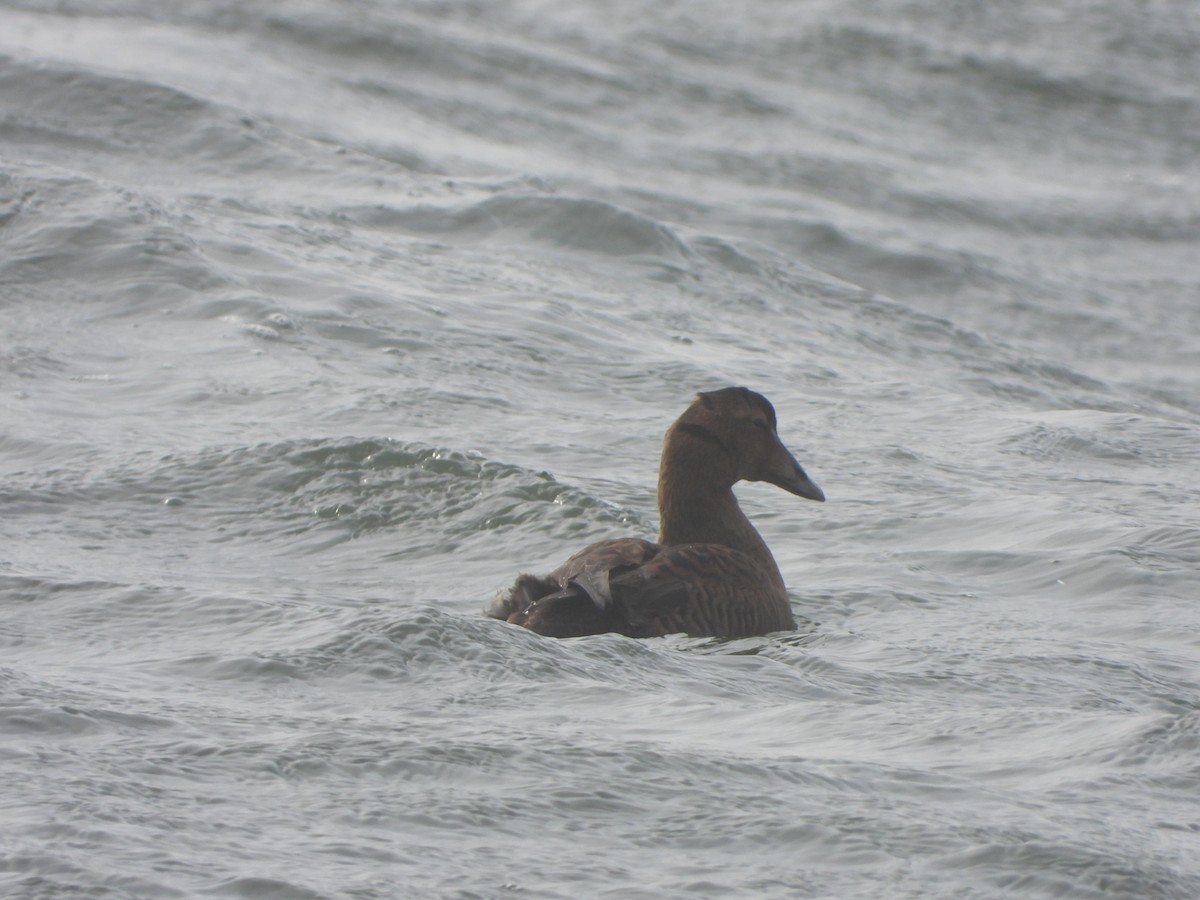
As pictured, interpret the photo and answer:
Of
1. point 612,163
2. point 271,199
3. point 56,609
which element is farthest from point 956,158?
point 56,609

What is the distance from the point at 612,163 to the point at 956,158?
415 cm

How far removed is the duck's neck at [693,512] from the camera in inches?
287

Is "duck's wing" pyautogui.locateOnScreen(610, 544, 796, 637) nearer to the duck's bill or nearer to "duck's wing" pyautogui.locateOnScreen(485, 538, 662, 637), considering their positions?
"duck's wing" pyautogui.locateOnScreen(485, 538, 662, 637)

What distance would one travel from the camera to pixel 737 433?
745 cm

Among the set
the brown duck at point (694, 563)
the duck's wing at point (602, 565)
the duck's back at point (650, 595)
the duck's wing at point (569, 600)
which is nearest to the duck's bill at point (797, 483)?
the brown duck at point (694, 563)

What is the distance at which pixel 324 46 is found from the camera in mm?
18562

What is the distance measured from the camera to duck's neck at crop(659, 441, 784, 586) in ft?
23.9

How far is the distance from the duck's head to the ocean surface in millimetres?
499

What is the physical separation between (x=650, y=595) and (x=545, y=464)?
7.54 ft

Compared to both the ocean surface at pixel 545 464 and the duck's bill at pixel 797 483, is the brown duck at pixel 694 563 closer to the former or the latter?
the duck's bill at pixel 797 483

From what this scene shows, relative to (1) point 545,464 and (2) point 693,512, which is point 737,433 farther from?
(1) point 545,464

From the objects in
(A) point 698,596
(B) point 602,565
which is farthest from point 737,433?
(B) point 602,565

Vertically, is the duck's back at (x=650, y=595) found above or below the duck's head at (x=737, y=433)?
below

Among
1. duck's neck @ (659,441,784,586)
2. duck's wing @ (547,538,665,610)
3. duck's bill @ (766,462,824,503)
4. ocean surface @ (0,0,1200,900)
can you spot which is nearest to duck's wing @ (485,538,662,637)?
duck's wing @ (547,538,665,610)
